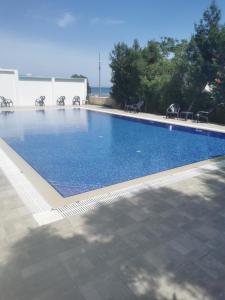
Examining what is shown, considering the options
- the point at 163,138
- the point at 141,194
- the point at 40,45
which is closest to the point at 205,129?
the point at 163,138

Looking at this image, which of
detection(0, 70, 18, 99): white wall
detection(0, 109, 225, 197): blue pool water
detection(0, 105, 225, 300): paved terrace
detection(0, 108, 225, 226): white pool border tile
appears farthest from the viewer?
detection(0, 70, 18, 99): white wall

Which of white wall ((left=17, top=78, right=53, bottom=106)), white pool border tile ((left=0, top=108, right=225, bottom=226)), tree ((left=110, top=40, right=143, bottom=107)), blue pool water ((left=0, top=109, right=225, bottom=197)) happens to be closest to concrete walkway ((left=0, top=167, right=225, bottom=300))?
white pool border tile ((left=0, top=108, right=225, bottom=226))

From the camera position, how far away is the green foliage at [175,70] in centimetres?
1073

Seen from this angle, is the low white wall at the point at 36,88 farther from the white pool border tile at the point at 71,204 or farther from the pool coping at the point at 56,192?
the white pool border tile at the point at 71,204

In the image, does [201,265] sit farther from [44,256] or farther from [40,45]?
[40,45]

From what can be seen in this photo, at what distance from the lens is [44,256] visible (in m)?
2.48

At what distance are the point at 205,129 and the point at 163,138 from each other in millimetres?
1940

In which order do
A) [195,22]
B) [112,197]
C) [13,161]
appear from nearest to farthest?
1. [112,197]
2. [13,161]
3. [195,22]

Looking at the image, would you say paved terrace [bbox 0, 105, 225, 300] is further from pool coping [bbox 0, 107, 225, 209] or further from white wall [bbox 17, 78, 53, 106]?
white wall [bbox 17, 78, 53, 106]

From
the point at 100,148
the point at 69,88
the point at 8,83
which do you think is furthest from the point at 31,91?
the point at 100,148

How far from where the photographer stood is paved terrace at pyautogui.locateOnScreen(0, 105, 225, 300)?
2086 millimetres

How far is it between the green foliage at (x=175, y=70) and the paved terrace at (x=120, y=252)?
29.5 ft

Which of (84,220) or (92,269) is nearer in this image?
(92,269)

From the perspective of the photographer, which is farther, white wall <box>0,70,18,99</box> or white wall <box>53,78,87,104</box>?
white wall <box>53,78,87,104</box>
